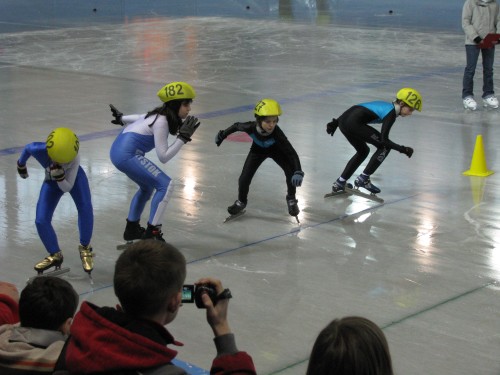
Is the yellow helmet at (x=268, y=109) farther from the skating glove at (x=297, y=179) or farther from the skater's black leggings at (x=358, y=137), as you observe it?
the skater's black leggings at (x=358, y=137)

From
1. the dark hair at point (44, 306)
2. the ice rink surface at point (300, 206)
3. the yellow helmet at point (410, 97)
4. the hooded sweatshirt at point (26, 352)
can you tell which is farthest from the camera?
the yellow helmet at point (410, 97)

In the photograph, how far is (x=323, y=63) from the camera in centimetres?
1956

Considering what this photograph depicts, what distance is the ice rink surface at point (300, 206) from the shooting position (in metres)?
6.44

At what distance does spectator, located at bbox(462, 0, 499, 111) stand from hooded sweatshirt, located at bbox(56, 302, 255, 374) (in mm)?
11851

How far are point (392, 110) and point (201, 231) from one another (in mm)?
2659

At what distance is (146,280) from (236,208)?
219 inches

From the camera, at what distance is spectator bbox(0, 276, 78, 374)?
3756 mm

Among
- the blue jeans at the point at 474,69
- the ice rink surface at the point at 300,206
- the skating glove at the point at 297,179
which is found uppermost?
the blue jeans at the point at 474,69

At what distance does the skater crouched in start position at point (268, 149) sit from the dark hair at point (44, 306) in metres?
4.76

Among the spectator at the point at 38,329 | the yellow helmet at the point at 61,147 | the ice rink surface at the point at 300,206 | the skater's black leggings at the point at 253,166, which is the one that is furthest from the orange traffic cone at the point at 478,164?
the spectator at the point at 38,329

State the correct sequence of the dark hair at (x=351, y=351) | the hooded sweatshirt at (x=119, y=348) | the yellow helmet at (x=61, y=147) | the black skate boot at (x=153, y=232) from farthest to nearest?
the black skate boot at (x=153, y=232), the yellow helmet at (x=61, y=147), the hooded sweatshirt at (x=119, y=348), the dark hair at (x=351, y=351)

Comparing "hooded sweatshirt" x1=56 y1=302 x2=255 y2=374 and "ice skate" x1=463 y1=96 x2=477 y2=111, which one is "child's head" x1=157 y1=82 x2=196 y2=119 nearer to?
"hooded sweatshirt" x1=56 y1=302 x2=255 y2=374

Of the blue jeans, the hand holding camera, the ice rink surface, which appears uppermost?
the hand holding camera

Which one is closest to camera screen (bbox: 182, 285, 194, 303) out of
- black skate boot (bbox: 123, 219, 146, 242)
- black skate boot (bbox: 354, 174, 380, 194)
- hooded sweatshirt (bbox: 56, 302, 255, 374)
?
hooded sweatshirt (bbox: 56, 302, 255, 374)
